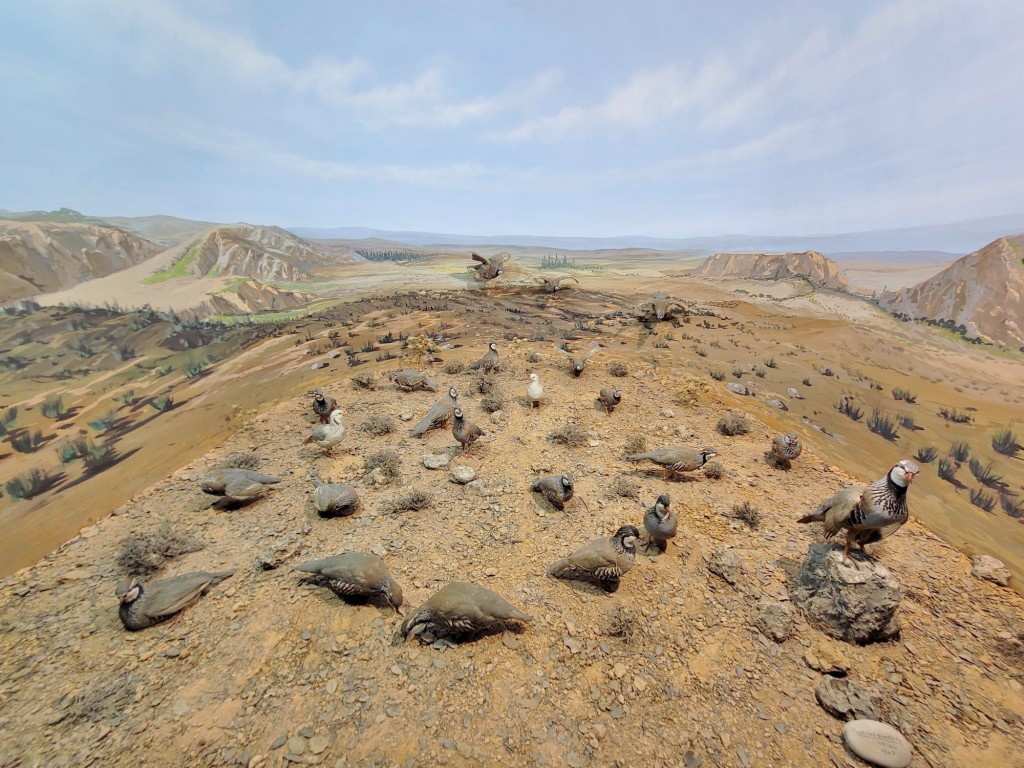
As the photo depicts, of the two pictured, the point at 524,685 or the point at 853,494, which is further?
the point at 853,494

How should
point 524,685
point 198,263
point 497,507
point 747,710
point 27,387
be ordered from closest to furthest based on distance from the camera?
1. point 747,710
2. point 524,685
3. point 497,507
4. point 27,387
5. point 198,263

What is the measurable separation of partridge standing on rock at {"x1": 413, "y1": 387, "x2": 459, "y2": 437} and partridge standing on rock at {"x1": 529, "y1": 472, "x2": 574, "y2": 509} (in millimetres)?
2614

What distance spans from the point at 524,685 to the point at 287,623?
2626 mm

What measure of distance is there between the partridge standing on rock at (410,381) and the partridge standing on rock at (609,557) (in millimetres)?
5907

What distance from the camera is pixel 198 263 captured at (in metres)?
9.23

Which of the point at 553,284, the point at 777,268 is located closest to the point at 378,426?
the point at 553,284

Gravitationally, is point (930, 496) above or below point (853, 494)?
below

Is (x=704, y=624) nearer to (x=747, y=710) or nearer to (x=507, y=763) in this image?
(x=747, y=710)

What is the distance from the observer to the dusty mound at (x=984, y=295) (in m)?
6.94

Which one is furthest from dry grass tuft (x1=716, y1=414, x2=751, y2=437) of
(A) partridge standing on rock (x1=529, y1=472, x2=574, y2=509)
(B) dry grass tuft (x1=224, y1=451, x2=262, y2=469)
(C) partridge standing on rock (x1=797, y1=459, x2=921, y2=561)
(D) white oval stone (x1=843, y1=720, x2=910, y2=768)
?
(B) dry grass tuft (x1=224, y1=451, x2=262, y2=469)

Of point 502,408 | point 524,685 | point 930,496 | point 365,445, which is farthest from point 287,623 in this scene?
point 930,496

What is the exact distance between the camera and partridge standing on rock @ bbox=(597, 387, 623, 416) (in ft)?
25.2

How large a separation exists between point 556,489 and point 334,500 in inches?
131

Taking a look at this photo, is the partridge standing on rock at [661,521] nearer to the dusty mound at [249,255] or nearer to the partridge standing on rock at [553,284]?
the partridge standing on rock at [553,284]
